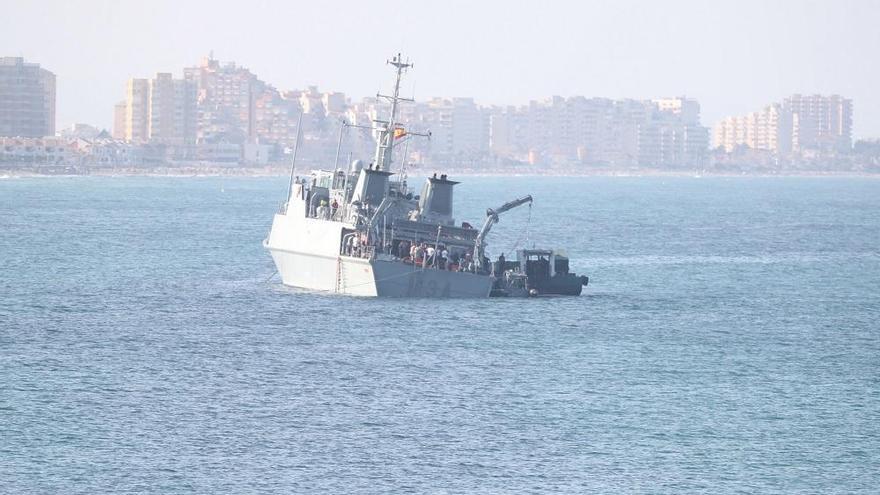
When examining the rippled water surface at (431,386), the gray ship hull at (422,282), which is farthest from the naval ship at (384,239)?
the rippled water surface at (431,386)

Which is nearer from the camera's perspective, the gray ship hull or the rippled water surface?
the rippled water surface

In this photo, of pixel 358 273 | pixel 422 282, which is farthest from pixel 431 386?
pixel 358 273

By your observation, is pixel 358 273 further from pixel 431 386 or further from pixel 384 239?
pixel 431 386

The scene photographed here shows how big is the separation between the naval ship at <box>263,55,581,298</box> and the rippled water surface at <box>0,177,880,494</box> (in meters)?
1.09

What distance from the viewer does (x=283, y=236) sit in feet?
270

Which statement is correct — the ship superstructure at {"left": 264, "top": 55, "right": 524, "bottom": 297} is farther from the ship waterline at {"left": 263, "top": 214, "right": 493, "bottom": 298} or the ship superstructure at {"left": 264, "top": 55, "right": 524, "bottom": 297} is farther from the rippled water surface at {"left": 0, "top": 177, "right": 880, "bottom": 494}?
the rippled water surface at {"left": 0, "top": 177, "right": 880, "bottom": 494}

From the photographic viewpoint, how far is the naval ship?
76062mm

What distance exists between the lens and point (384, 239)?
75812mm

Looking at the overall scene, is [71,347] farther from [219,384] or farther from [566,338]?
[566,338]

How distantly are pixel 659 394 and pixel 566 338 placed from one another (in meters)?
11.7

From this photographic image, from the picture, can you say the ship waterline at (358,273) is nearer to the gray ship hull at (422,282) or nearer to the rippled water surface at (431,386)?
the gray ship hull at (422,282)

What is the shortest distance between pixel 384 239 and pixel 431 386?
61.9ft

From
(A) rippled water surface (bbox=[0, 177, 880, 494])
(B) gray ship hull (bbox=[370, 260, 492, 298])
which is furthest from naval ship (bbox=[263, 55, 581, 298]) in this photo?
(A) rippled water surface (bbox=[0, 177, 880, 494])

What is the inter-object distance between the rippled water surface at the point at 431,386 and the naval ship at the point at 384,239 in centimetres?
109
